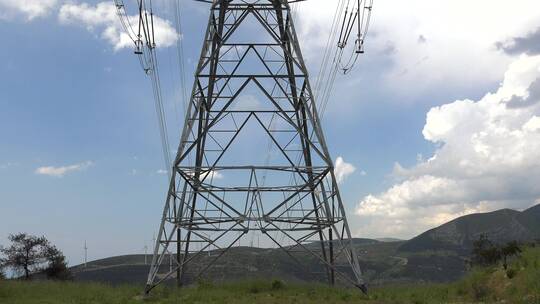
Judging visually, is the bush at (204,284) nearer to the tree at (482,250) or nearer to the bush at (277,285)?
the bush at (277,285)

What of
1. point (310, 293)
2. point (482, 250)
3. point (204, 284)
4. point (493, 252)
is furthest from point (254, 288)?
point (482, 250)

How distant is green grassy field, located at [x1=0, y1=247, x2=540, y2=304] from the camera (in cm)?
2372

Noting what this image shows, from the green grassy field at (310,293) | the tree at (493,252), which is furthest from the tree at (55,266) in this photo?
the tree at (493,252)

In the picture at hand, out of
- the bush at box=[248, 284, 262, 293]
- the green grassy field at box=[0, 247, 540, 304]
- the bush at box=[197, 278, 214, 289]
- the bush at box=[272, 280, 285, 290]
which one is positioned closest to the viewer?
the green grassy field at box=[0, 247, 540, 304]

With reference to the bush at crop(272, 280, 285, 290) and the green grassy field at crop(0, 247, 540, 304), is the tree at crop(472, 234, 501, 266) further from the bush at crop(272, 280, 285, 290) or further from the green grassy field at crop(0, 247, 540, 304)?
the bush at crop(272, 280, 285, 290)

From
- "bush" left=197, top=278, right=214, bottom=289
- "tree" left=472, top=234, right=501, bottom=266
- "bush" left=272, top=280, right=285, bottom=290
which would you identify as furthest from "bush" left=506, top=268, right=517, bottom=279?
"tree" left=472, top=234, right=501, bottom=266

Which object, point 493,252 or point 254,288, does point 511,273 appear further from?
point 493,252

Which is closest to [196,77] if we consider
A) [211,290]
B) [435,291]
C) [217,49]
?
[217,49]

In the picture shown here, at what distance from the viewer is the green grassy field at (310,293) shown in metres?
23.7

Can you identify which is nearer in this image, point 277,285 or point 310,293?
point 310,293

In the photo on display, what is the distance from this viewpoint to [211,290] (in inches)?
1144

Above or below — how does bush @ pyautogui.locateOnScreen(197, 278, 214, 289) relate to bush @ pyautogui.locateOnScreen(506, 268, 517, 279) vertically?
above

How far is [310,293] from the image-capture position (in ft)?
91.4

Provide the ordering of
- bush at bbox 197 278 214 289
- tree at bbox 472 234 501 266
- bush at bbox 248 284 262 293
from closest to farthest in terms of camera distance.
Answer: bush at bbox 248 284 262 293
bush at bbox 197 278 214 289
tree at bbox 472 234 501 266
